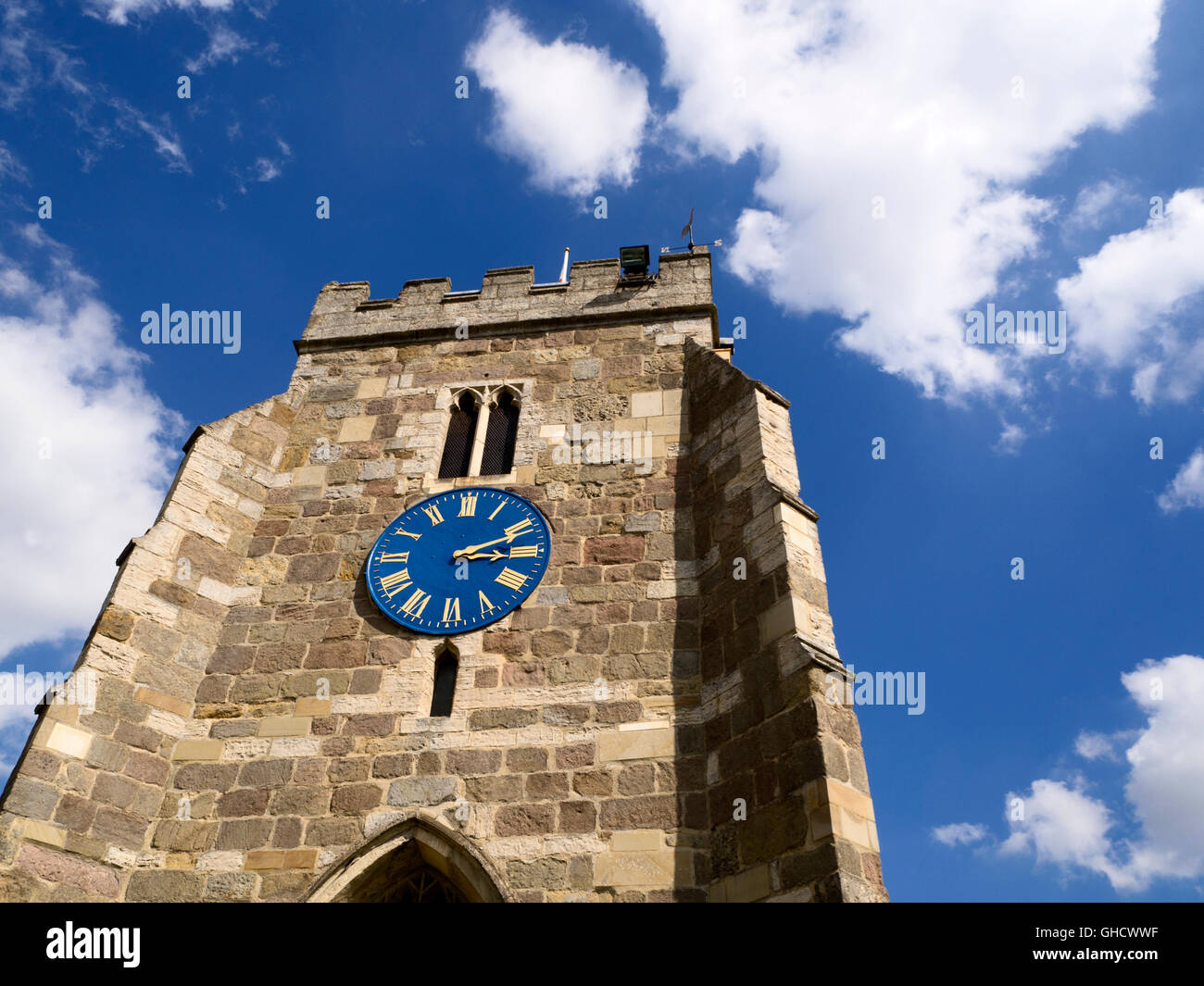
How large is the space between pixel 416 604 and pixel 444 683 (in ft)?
2.86

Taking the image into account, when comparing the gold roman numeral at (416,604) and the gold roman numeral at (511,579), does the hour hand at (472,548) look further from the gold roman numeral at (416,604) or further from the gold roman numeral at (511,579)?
the gold roman numeral at (416,604)

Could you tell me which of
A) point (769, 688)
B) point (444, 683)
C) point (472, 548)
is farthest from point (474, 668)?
point (769, 688)

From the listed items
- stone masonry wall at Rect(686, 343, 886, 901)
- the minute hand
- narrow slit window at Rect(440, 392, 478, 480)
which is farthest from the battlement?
the minute hand

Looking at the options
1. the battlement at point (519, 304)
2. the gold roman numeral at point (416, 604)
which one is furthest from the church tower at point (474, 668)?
the battlement at point (519, 304)

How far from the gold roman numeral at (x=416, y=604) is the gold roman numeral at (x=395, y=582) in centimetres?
17

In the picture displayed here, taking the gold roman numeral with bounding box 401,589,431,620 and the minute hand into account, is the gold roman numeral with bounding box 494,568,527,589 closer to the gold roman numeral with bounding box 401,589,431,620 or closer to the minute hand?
the minute hand

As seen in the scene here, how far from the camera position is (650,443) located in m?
9.84

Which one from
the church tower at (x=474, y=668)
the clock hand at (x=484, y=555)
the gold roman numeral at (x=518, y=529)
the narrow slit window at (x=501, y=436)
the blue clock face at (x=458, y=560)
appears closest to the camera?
the church tower at (x=474, y=668)

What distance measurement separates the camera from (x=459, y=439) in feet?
34.5

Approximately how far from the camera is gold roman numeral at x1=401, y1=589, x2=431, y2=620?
8643 mm

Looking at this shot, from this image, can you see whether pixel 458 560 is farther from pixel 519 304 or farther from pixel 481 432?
pixel 519 304

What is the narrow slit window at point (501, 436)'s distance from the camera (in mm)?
10164

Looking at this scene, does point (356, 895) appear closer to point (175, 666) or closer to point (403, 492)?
point (175, 666)
